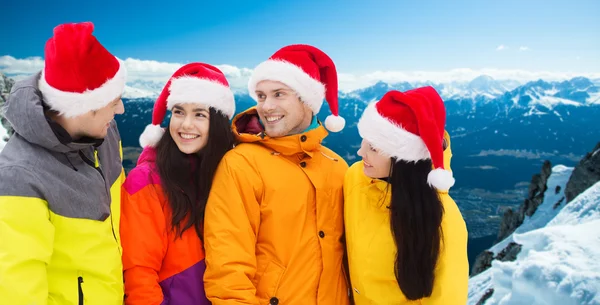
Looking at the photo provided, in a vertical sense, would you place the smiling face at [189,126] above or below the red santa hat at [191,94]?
below

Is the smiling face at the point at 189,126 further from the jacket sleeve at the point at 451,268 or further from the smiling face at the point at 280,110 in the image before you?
the jacket sleeve at the point at 451,268

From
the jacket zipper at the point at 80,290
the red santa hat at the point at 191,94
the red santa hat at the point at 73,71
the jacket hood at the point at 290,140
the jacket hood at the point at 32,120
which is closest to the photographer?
the jacket hood at the point at 32,120

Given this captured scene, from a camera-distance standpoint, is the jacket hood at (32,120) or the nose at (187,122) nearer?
the jacket hood at (32,120)

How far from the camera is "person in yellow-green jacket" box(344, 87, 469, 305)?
3.17 metres

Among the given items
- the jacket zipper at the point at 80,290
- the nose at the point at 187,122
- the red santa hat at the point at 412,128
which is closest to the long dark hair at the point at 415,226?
the red santa hat at the point at 412,128

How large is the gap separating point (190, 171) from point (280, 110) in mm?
1128

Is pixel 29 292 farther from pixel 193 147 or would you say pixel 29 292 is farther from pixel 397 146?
pixel 397 146

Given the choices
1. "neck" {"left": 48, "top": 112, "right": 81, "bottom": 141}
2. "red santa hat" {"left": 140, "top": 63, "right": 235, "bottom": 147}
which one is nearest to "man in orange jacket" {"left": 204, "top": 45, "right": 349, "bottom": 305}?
"red santa hat" {"left": 140, "top": 63, "right": 235, "bottom": 147}

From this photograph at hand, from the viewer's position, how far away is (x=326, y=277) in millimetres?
3549

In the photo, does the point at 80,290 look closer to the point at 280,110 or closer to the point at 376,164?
the point at 280,110

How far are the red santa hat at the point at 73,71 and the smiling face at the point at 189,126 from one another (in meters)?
0.87

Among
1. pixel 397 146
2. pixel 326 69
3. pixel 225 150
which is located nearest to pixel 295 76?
pixel 326 69

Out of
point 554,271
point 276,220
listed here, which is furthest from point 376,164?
point 554,271

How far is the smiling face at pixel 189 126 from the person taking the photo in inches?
144
